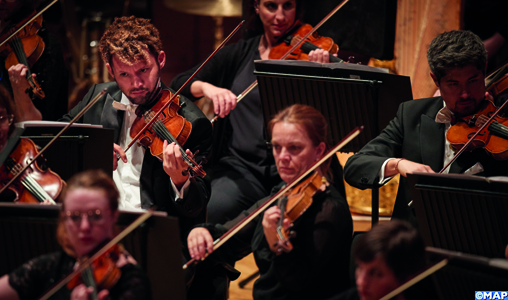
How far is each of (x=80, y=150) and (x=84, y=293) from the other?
667mm

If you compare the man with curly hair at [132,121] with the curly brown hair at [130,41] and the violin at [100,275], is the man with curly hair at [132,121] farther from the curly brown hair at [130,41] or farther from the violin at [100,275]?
the violin at [100,275]

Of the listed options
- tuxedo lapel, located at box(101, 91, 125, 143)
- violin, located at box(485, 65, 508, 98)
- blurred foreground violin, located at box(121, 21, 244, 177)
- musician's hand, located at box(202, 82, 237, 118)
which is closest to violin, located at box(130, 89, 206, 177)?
blurred foreground violin, located at box(121, 21, 244, 177)

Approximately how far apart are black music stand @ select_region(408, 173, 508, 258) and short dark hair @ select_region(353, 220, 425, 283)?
1.00 feet

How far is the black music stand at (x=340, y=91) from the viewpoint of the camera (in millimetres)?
1826

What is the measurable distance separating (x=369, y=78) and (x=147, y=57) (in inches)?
28.6

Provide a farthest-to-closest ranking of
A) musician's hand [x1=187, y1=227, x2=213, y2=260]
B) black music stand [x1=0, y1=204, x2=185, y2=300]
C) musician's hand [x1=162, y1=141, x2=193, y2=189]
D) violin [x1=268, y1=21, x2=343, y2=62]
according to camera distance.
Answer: violin [x1=268, y1=21, x2=343, y2=62] < musician's hand [x1=162, y1=141, x2=193, y2=189] < musician's hand [x1=187, y1=227, x2=213, y2=260] < black music stand [x1=0, y1=204, x2=185, y2=300]

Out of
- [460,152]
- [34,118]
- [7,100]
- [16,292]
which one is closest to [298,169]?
[460,152]

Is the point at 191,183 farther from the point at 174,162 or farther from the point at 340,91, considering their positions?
the point at 340,91

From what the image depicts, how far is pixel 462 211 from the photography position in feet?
4.54

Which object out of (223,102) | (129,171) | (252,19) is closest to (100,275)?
(129,171)

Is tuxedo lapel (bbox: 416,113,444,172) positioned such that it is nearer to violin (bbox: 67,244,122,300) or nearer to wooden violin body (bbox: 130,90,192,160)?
wooden violin body (bbox: 130,90,192,160)

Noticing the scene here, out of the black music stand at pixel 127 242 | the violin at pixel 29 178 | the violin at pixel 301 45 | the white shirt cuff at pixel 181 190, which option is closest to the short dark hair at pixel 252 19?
the violin at pixel 301 45

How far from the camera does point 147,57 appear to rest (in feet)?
6.01

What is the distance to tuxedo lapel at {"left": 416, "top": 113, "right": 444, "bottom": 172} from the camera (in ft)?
5.50
